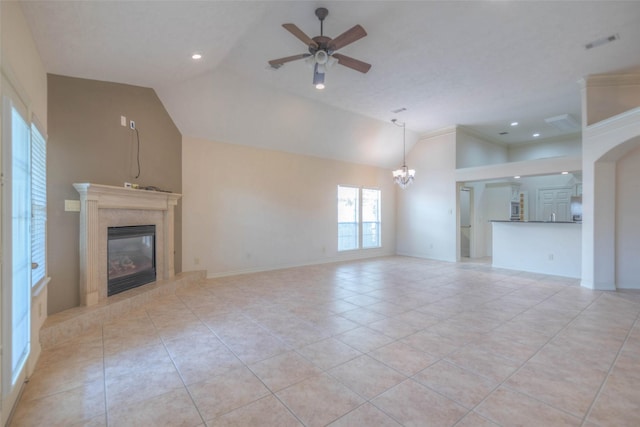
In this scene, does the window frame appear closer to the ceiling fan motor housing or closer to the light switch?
the ceiling fan motor housing

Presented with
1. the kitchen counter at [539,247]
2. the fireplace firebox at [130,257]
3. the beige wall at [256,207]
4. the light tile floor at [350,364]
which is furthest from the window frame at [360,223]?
the fireplace firebox at [130,257]

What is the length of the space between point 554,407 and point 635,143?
194 inches

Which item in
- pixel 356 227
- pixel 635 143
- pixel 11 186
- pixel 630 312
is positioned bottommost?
pixel 630 312

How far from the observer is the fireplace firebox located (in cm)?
395

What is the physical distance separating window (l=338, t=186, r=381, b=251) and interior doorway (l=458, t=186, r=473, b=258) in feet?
9.17

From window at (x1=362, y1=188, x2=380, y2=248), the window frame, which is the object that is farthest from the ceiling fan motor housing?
window at (x1=362, y1=188, x2=380, y2=248)

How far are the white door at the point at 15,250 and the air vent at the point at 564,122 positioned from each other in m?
9.26

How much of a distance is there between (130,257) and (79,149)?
5.57 feet

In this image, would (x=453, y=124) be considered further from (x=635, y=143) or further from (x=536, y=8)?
(x=536, y=8)

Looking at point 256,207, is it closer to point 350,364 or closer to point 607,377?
point 350,364

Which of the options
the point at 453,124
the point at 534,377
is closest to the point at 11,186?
the point at 534,377

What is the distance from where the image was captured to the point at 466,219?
917 centimetres

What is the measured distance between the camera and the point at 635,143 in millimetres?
4480

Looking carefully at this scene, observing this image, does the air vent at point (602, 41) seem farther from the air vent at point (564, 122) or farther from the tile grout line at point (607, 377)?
the tile grout line at point (607, 377)
